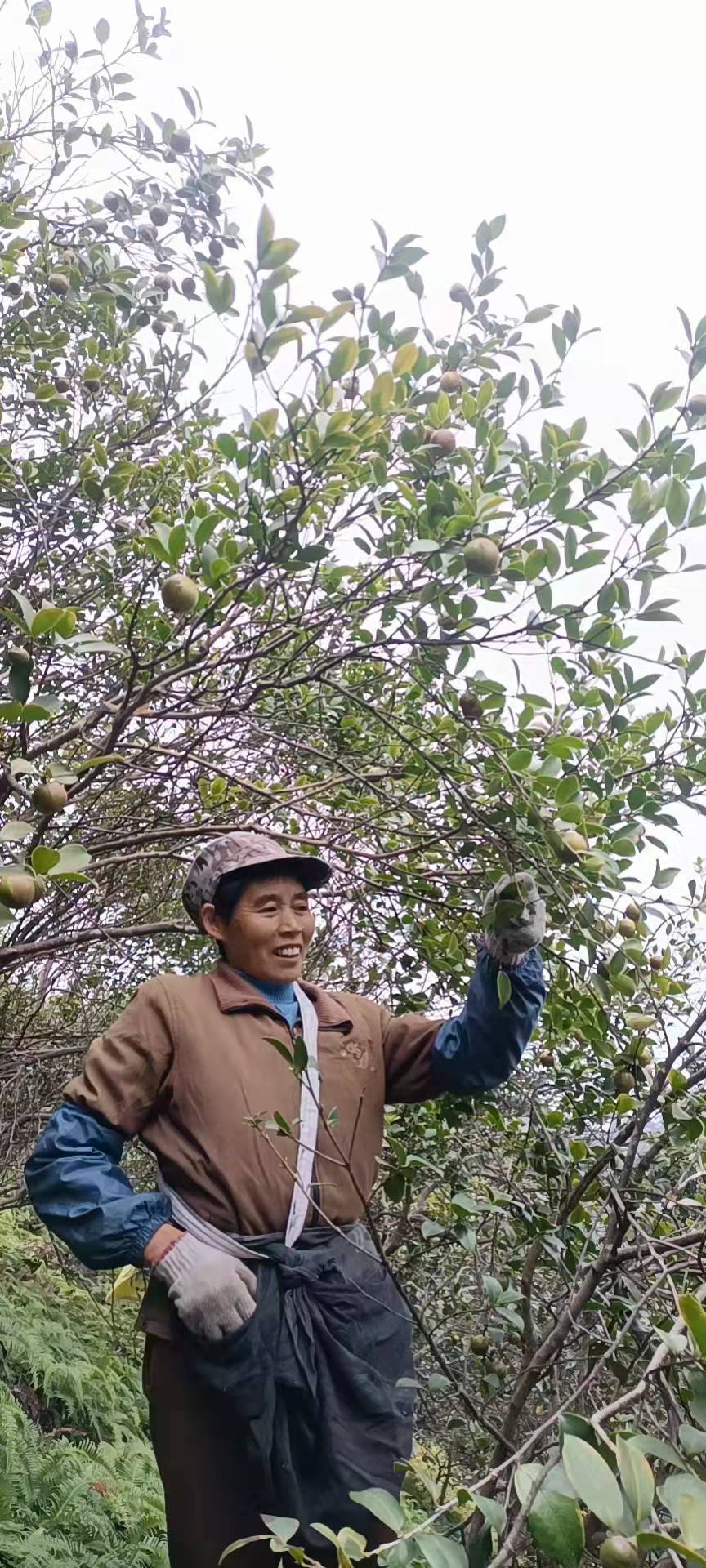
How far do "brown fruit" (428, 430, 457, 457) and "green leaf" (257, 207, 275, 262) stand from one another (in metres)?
0.58

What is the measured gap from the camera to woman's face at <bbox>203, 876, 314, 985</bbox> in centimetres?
220

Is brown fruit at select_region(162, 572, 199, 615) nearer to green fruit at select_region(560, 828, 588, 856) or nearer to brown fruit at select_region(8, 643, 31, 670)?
brown fruit at select_region(8, 643, 31, 670)

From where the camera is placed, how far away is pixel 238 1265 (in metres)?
1.83

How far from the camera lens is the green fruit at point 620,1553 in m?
0.72

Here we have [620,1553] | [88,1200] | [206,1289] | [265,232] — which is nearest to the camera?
[620,1553]

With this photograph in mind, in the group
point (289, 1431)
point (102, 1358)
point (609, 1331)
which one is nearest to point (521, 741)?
point (609, 1331)

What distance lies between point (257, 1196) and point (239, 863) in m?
0.63

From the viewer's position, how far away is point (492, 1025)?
2082 mm

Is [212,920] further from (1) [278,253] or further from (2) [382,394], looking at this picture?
(1) [278,253]

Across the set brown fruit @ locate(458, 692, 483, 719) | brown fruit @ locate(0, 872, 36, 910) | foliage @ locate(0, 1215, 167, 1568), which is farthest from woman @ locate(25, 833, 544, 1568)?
foliage @ locate(0, 1215, 167, 1568)

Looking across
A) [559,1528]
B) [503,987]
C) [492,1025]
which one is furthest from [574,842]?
[559,1528]

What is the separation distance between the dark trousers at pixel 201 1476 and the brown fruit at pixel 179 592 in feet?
4.28

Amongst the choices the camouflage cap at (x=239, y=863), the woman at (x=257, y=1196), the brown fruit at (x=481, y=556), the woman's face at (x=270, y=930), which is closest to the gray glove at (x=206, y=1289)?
the woman at (x=257, y=1196)

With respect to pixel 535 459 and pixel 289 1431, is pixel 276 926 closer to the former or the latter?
pixel 289 1431
